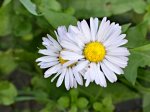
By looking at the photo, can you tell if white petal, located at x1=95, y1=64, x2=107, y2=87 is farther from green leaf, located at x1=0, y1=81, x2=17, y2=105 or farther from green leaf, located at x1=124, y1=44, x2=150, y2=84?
green leaf, located at x1=0, y1=81, x2=17, y2=105

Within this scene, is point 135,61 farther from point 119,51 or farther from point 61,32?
point 61,32

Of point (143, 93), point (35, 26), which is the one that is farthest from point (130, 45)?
point (35, 26)

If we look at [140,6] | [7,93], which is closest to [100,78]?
[140,6]

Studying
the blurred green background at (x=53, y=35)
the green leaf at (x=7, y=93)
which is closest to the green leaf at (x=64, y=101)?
the blurred green background at (x=53, y=35)

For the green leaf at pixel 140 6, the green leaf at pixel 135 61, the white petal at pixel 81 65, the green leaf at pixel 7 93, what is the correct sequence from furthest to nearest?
the green leaf at pixel 7 93
the green leaf at pixel 140 6
the green leaf at pixel 135 61
the white petal at pixel 81 65

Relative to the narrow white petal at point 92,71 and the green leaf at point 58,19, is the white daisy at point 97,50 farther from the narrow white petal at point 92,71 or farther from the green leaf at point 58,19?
the green leaf at point 58,19

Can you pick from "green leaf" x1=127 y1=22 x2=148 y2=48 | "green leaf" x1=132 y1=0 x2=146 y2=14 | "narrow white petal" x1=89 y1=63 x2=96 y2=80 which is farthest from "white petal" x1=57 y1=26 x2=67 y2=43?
"green leaf" x1=132 y1=0 x2=146 y2=14

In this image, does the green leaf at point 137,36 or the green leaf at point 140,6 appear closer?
the green leaf at point 137,36
